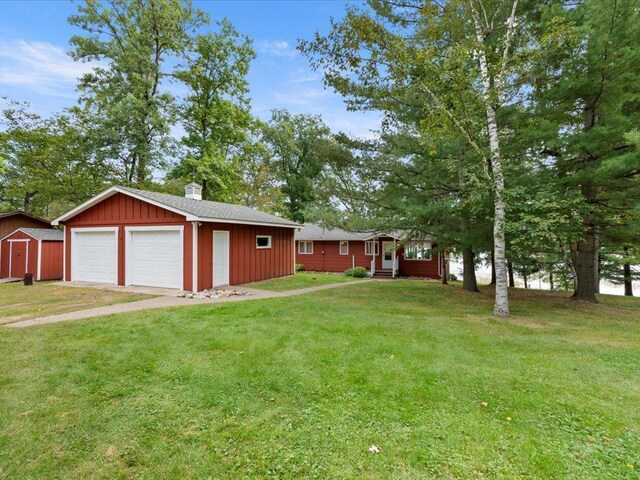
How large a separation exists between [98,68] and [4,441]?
2304cm

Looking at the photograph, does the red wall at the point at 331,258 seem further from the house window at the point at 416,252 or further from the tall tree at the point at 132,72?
the tall tree at the point at 132,72

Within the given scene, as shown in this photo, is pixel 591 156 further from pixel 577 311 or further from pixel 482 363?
pixel 482 363

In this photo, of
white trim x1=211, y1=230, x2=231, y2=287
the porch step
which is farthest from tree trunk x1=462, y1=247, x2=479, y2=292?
white trim x1=211, y1=230, x2=231, y2=287

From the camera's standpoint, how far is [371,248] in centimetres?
2039

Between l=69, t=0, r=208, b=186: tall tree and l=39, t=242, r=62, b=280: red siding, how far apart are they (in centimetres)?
688

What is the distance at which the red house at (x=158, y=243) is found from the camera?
10297 millimetres

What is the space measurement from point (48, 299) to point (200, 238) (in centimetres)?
428

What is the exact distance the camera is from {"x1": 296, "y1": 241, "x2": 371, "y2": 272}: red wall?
67.8ft

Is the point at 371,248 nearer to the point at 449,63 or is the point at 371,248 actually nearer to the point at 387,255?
the point at 387,255

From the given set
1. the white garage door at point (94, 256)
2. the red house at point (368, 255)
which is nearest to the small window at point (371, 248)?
the red house at point (368, 255)

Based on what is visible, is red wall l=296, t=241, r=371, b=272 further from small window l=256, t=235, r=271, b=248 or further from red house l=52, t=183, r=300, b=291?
red house l=52, t=183, r=300, b=291

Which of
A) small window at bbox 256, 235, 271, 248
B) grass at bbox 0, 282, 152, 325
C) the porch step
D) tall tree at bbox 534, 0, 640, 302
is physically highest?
tall tree at bbox 534, 0, 640, 302

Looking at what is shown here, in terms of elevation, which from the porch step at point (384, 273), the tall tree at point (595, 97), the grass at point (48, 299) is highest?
the tall tree at point (595, 97)

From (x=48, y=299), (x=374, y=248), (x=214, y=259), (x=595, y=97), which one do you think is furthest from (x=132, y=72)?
(x=595, y=97)
